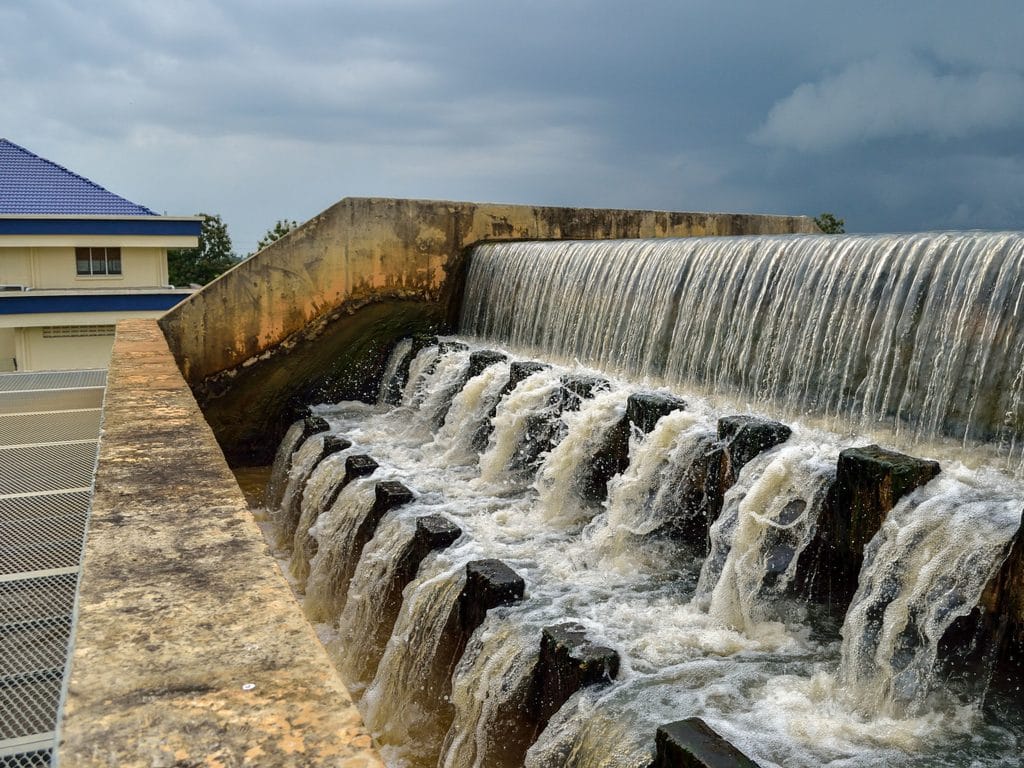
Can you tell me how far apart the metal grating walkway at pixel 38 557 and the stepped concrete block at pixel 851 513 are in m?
3.69

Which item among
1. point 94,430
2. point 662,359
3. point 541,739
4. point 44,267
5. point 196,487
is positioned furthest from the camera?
point 44,267

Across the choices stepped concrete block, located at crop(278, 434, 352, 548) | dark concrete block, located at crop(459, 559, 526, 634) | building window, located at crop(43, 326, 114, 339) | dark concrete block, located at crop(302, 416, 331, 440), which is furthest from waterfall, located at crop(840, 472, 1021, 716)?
building window, located at crop(43, 326, 114, 339)

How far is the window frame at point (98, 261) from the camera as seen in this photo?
870 inches

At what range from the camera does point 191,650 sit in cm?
223

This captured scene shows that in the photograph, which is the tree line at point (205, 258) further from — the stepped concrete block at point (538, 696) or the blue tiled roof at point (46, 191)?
the stepped concrete block at point (538, 696)

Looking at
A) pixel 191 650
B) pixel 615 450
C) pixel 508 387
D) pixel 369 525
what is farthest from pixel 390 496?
pixel 191 650

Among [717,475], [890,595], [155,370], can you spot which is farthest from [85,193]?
[890,595]

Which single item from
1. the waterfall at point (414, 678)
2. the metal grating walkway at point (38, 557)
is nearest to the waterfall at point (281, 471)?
the metal grating walkway at point (38, 557)

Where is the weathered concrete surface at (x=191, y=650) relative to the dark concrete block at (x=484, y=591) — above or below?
above

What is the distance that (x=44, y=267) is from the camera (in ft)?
71.4

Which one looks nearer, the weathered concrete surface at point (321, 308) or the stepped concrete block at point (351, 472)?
the stepped concrete block at point (351, 472)

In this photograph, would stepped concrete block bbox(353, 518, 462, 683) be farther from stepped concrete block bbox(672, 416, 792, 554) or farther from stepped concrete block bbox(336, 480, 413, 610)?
stepped concrete block bbox(672, 416, 792, 554)

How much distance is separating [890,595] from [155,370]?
5708mm

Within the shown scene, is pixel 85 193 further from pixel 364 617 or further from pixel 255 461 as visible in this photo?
pixel 364 617
